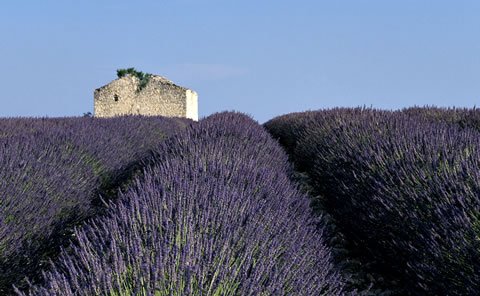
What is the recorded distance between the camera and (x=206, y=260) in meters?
1.87

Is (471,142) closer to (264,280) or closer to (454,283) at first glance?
(454,283)

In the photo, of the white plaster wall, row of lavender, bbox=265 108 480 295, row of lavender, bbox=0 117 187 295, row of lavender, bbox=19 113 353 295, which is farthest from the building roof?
row of lavender, bbox=19 113 353 295

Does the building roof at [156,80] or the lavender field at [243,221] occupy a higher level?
the building roof at [156,80]

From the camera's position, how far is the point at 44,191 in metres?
3.90

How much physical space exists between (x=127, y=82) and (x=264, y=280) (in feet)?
73.4

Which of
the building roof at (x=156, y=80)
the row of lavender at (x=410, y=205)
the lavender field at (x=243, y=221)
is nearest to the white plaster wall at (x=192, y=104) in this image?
the building roof at (x=156, y=80)

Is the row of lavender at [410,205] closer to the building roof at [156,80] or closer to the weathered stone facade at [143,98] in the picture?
the weathered stone facade at [143,98]

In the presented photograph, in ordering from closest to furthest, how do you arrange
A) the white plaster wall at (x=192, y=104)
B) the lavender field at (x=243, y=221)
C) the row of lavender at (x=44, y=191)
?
the lavender field at (x=243, y=221)
the row of lavender at (x=44, y=191)
the white plaster wall at (x=192, y=104)

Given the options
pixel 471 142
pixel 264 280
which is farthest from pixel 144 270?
pixel 471 142

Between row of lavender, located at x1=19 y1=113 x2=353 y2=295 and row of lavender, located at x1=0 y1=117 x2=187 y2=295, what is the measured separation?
3.29 ft

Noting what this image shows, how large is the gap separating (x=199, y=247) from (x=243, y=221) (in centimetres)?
65

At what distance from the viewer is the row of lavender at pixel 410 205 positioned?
8.64ft

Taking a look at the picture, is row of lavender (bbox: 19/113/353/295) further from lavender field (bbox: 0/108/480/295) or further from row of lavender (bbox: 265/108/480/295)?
row of lavender (bbox: 265/108/480/295)

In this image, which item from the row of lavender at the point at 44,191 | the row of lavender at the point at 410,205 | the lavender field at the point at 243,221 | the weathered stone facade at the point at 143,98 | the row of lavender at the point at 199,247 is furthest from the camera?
the weathered stone facade at the point at 143,98
